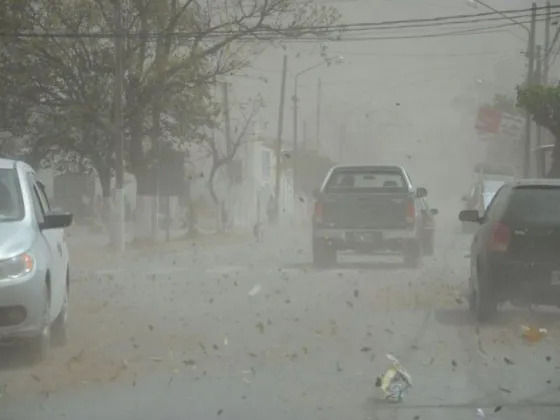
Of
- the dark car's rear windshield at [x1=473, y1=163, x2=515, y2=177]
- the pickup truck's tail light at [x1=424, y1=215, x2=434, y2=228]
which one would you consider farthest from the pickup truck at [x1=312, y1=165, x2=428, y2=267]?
the dark car's rear windshield at [x1=473, y1=163, x2=515, y2=177]

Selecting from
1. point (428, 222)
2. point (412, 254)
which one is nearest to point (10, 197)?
point (412, 254)

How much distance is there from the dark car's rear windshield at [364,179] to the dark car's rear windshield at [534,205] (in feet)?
30.3

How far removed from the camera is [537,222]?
12203mm

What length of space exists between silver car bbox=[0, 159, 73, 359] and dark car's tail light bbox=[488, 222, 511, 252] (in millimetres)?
4734

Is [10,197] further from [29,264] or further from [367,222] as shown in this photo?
[367,222]

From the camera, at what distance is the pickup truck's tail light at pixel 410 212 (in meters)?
21.3

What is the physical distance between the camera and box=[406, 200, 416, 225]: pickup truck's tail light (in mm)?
21328

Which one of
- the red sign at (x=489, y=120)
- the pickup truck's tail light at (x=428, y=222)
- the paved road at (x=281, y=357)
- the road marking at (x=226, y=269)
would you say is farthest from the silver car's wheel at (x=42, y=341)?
the red sign at (x=489, y=120)

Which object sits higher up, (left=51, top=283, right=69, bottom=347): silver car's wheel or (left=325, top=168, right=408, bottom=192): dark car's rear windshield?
(left=325, top=168, right=408, bottom=192): dark car's rear windshield

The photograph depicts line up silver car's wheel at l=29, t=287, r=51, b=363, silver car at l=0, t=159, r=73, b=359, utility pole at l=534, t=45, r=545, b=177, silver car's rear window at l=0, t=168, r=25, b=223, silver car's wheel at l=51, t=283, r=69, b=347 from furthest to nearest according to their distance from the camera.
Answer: utility pole at l=534, t=45, r=545, b=177 → silver car's wheel at l=51, t=283, r=69, b=347 → silver car's rear window at l=0, t=168, r=25, b=223 → silver car's wheel at l=29, t=287, r=51, b=363 → silver car at l=0, t=159, r=73, b=359

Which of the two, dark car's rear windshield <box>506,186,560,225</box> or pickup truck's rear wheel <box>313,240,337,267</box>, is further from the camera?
pickup truck's rear wheel <box>313,240,337,267</box>

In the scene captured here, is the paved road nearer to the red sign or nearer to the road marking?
the road marking

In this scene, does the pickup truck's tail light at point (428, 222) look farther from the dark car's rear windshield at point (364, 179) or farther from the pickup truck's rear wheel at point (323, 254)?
the pickup truck's rear wheel at point (323, 254)

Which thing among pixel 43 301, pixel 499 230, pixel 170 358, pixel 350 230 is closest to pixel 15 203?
pixel 43 301
